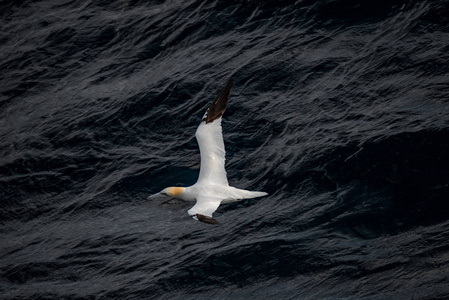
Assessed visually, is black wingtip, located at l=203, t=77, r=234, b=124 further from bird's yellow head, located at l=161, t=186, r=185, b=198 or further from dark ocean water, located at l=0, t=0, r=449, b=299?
bird's yellow head, located at l=161, t=186, r=185, b=198

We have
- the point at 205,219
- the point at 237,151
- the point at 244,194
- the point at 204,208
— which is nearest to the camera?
the point at 205,219

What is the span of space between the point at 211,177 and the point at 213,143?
0.68 metres

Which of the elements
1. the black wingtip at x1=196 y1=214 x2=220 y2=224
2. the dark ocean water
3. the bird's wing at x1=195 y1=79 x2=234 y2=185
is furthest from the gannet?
the dark ocean water

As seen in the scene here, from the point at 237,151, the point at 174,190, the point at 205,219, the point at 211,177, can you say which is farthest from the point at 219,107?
the point at 205,219

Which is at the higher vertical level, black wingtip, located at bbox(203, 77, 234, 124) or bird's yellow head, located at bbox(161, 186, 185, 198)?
black wingtip, located at bbox(203, 77, 234, 124)

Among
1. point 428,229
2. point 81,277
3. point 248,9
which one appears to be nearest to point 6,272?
point 81,277

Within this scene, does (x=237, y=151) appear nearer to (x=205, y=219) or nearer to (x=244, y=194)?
(x=244, y=194)

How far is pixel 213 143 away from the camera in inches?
457

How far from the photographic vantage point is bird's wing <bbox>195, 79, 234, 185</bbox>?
37.0 ft

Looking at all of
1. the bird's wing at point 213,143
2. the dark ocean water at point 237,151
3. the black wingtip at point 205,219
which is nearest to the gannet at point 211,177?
the bird's wing at point 213,143

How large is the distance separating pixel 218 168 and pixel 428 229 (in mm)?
3574

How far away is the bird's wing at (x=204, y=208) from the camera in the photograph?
966 cm

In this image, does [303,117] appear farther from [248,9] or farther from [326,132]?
[248,9]

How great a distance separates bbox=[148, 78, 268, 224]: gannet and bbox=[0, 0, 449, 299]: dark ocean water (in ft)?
1.33
